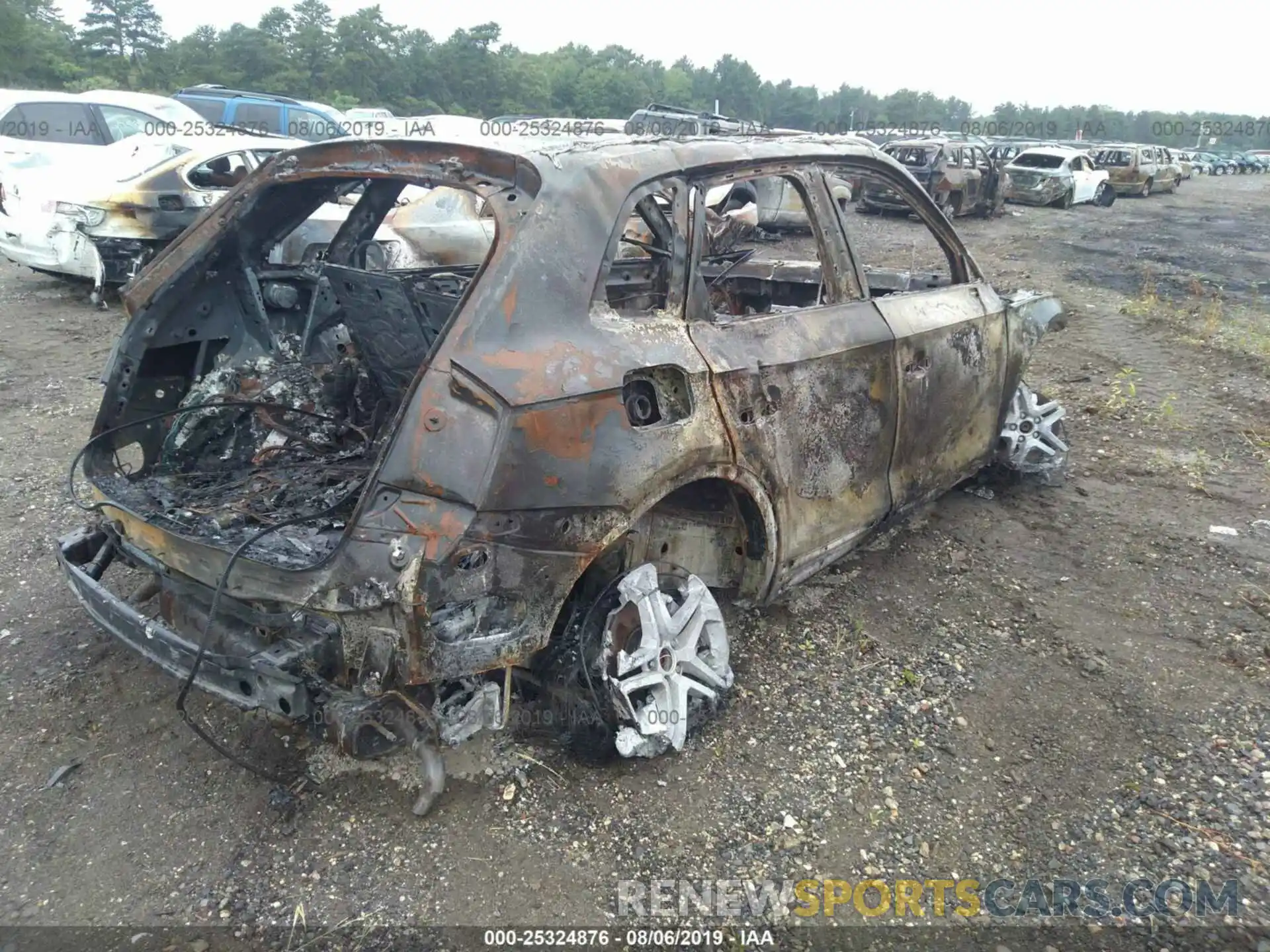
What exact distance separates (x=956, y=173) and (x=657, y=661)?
52.4ft

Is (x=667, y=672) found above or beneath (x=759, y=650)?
above

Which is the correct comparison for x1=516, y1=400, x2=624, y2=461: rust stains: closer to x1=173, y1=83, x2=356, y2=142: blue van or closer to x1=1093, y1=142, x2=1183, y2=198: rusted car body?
x1=173, y1=83, x2=356, y2=142: blue van

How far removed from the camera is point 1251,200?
2606 cm

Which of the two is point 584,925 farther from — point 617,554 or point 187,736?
point 187,736

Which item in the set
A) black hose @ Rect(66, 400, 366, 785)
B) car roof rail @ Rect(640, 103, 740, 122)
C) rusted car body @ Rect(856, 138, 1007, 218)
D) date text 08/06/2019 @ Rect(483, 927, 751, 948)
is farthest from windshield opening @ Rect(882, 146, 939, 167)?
date text 08/06/2019 @ Rect(483, 927, 751, 948)

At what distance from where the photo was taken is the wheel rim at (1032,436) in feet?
15.3

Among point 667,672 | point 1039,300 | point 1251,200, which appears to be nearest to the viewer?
point 667,672

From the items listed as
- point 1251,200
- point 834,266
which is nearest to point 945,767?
point 834,266

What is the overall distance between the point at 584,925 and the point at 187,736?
1500 mm

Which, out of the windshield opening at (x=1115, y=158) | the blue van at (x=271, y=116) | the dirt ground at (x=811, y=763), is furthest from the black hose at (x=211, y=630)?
the windshield opening at (x=1115, y=158)

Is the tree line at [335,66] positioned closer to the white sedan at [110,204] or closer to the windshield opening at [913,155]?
the windshield opening at [913,155]

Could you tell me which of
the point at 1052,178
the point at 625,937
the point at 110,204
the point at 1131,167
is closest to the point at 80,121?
the point at 110,204

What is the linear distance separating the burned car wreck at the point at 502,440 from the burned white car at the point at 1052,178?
1856 cm

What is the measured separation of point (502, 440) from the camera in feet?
7.14
